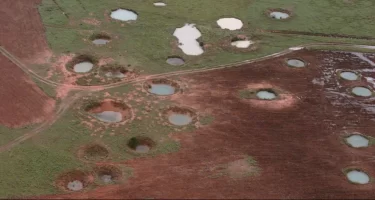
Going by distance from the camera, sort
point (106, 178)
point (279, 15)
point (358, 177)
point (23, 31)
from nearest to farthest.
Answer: point (106, 178), point (358, 177), point (23, 31), point (279, 15)

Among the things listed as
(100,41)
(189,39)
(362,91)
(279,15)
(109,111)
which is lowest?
(109,111)

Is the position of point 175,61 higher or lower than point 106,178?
higher

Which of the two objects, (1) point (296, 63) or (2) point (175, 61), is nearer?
(2) point (175, 61)

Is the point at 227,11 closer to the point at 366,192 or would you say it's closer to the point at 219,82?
the point at 219,82

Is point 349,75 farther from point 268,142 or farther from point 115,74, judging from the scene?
point 115,74

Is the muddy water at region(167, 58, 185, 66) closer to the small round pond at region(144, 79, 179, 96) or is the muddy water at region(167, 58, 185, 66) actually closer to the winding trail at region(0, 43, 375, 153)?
the winding trail at region(0, 43, 375, 153)

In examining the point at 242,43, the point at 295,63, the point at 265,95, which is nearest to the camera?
the point at 265,95

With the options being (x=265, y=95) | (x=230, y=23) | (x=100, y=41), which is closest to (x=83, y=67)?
(x=100, y=41)

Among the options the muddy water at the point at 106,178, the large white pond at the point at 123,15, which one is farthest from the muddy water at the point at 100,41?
the muddy water at the point at 106,178
